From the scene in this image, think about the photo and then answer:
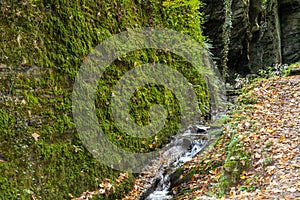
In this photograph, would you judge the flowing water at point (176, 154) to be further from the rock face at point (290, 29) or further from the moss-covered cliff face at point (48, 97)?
the rock face at point (290, 29)

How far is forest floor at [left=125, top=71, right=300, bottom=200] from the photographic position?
14.1 ft

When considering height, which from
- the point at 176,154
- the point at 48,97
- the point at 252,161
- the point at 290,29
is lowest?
the point at 176,154

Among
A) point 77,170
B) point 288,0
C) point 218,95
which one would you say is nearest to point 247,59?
point 288,0

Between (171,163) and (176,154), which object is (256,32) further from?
(171,163)

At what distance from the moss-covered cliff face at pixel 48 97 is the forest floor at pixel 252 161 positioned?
1517 millimetres

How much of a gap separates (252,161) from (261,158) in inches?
6.7

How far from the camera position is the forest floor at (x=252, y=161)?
429 centimetres

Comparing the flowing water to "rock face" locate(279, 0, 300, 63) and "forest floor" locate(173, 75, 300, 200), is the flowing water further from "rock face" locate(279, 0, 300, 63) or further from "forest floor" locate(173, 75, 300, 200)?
"rock face" locate(279, 0, 300, 63)

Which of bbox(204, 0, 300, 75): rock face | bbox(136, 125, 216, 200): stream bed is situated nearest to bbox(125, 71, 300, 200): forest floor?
bbox(136, 125, 216, 200): stream bed

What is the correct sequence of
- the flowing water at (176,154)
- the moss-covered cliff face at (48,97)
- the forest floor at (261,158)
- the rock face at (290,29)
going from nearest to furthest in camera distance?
the forest floor at (261,158) → the moss-covered cliff face at (48,97) → the flowing water at (176,154) → the rock face at (290,29)

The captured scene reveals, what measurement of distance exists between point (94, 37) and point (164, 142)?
3.23 m

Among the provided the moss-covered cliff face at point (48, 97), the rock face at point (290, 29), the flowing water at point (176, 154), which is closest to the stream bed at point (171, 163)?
the flowing water at point (176, 154)

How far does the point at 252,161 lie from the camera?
5211 millimetres

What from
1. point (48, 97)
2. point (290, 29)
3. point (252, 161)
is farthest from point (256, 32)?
point (48, 97)
